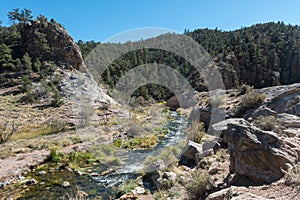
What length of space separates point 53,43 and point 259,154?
44.4 metres

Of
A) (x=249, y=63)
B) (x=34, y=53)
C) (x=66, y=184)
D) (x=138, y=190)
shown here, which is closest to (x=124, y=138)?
(x=66, y=184)

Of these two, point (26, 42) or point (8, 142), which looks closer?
point (8, 142)

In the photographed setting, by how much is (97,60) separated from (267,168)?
55389 millimetres

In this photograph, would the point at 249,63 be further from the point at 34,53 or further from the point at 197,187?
the point at 197,187

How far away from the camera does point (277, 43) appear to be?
51500 mm

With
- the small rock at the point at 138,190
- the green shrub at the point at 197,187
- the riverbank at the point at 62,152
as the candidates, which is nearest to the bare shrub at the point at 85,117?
the riverbank at the point at 62,152

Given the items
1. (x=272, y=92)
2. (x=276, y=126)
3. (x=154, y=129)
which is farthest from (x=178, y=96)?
(x=276, y=126)

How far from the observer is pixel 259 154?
545 centimetres

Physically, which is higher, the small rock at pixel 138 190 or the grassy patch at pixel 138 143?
the grassy patch at pixel 138 143

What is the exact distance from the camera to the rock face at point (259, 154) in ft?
17.0

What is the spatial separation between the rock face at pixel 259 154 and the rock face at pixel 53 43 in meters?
39.4

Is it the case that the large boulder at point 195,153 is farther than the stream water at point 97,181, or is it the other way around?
the large boulder at point 195,153

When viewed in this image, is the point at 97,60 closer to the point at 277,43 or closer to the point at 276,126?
the point at 277,43

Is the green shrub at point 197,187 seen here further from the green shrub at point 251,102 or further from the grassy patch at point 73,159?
the green shrub at point 251,102
